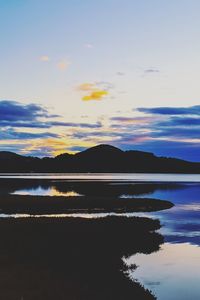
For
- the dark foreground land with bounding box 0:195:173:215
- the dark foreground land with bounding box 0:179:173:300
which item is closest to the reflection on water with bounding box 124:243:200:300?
the dark foreground land with bounding box 0:179:173:300

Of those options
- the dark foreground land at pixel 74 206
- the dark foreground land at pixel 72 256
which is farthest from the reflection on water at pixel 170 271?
the dark foreground land at pixel 74 206

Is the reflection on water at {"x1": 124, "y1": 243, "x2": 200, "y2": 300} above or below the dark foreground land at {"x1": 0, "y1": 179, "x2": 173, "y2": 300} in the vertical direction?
below

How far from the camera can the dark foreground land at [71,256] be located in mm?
21953

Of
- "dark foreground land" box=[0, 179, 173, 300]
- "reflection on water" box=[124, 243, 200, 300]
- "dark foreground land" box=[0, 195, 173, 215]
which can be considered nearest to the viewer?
"dark foreground land" box=[0, 179, 173, 300]

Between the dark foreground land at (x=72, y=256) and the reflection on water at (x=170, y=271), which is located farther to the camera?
the reflection on water at (x=170, y=271)

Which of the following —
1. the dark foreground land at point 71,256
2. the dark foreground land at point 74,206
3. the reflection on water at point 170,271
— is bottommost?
the reflection on water at point 170,271

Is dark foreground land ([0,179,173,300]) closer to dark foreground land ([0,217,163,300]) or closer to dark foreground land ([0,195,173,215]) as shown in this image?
dark foreground land ([0,217,163,300])

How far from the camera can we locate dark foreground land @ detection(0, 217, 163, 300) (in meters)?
22.0

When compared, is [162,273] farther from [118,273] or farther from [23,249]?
[23,249]

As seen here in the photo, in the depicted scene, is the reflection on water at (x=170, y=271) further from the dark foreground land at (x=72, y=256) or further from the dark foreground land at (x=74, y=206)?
the dark foreground land at (x=74, y=206)

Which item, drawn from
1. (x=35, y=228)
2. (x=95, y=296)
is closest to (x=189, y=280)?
(x=95, y=296)

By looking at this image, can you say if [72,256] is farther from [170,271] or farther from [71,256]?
[170,271]

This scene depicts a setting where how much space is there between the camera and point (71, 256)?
99.6 ft

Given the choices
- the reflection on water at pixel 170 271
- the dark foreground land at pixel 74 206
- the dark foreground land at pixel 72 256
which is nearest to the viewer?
the dark foreground land at pixel 72 256
